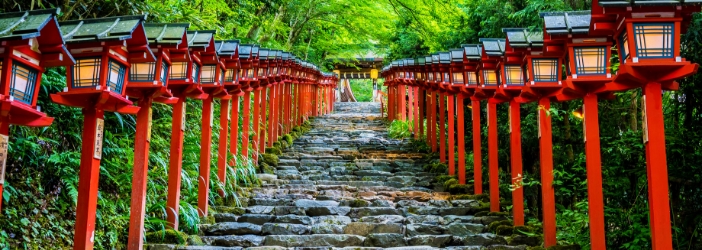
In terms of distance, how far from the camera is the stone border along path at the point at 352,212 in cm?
817

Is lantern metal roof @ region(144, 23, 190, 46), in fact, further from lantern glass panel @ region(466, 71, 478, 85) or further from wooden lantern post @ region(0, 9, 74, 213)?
lantern glass panel @ region(466, 71, 478, 85)

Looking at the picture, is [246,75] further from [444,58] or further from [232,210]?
[444,58]

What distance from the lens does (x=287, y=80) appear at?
56.2ft

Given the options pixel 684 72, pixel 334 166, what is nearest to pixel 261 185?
pixel 334 166

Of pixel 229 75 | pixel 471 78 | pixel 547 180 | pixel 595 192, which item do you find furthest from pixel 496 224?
pixel 229 75

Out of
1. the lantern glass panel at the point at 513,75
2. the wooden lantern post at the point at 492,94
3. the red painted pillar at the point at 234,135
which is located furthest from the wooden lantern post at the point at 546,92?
the red painted pillar at the point at 234,135

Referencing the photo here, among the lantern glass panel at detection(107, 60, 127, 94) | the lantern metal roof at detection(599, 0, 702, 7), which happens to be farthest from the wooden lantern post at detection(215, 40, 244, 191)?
the lantern metal roof at detection(599, 0, 702, 7)

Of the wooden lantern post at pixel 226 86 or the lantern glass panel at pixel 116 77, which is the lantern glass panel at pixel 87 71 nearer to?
the lantern glass panel at pixel 116 77

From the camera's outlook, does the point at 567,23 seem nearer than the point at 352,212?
Yes

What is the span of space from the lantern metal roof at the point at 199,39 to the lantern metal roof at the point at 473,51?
4183mm

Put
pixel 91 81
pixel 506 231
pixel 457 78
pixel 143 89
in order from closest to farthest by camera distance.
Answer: pixel 91 81 → pixel 143 89 → pixel 506 231 → pixel 457 78

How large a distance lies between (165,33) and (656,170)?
17.0 feet

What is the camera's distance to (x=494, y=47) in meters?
9.07

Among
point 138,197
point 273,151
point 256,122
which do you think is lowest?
point 138,197
